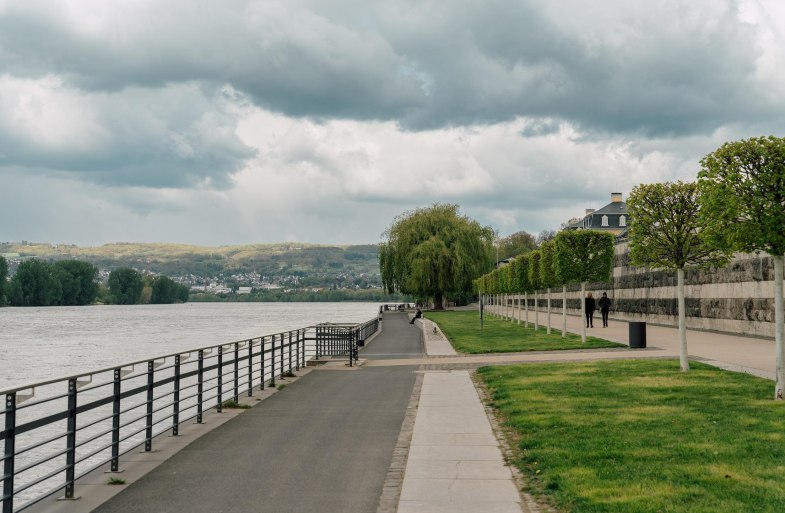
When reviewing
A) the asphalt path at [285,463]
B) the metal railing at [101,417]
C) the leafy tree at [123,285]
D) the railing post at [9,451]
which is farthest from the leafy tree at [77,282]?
the railing post at [9,451]

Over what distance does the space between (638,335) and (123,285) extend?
182 meters

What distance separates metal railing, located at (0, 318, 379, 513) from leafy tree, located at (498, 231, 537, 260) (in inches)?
5384

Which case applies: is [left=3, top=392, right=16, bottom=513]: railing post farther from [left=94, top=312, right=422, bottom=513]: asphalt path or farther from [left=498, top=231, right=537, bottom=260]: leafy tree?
[left=498, top=231, right=537, bottom=260]: leafy tree

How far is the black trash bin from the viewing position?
28078 mm

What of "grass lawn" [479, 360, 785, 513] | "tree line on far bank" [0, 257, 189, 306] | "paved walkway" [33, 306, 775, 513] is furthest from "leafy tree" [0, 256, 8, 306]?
"grass lawn" [479, 360, 785, 513]

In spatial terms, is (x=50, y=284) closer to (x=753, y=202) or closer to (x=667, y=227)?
(x=667, y=227)

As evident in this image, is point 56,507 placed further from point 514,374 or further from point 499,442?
point 514,374

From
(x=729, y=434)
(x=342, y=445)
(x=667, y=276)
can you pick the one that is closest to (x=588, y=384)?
(x=729, y=434)

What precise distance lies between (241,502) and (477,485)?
2391 mm

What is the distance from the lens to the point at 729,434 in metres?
10.7

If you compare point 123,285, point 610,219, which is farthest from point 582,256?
point 123,285

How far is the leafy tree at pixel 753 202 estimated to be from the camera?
13625 millimetres

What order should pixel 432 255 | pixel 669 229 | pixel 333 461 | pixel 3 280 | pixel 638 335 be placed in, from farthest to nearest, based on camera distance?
1. pixel 3 280
2. pixel 432 255
3. pixel 638 335
4. pixel 669 229
5. pixel 333 461

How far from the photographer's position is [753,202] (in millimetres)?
13773
